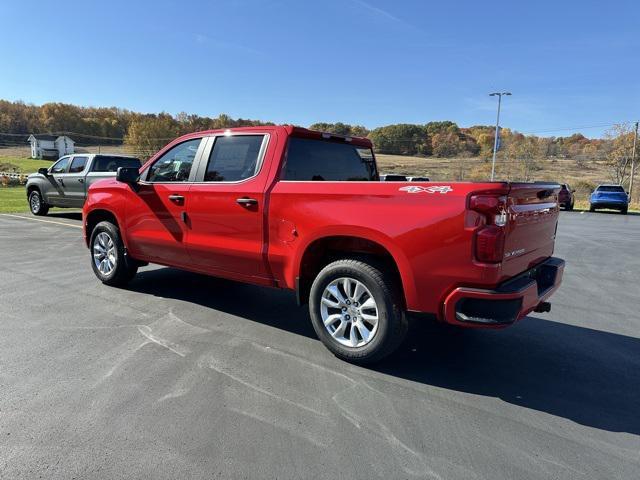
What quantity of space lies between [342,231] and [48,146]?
9631 cm

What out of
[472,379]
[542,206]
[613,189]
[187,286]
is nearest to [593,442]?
[472,379]

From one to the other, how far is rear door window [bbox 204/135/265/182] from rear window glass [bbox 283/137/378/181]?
13.5 inches

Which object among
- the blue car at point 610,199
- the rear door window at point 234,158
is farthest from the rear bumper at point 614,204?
the rear door window at point 234,158

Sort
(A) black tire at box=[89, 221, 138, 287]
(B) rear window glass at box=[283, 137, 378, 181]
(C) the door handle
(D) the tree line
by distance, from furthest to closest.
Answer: (D) the tree line, (A) black tire at box=[89, 221, 138, 287], (B) rear window glass at box=[283, 137, 378, 181], (C) the door handle

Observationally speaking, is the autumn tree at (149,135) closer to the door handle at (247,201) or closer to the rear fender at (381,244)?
the door handle at (247,201)

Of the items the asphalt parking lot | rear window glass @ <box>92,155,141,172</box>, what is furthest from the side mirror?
rear window glass @ <box>92,155,141,172</box>

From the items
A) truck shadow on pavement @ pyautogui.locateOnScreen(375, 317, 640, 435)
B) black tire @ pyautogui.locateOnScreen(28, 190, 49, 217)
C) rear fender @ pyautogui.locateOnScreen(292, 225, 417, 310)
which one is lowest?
truck shadow on pavement @ pyautogui.locateOnScreen(375, 317, 640, 435)

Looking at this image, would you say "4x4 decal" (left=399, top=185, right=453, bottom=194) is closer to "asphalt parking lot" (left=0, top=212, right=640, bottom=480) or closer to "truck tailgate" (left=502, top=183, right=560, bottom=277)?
"truck tailgate" (left=502, top=183, right=560, bottom=277)

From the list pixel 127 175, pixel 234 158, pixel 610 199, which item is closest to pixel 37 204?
pixel 127 175

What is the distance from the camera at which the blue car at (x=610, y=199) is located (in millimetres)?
23469

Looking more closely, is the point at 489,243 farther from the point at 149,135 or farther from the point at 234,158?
the point at 149,135

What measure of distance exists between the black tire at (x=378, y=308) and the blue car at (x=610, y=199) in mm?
24766

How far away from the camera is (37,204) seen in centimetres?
1416

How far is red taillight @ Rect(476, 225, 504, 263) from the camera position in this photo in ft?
9.96
